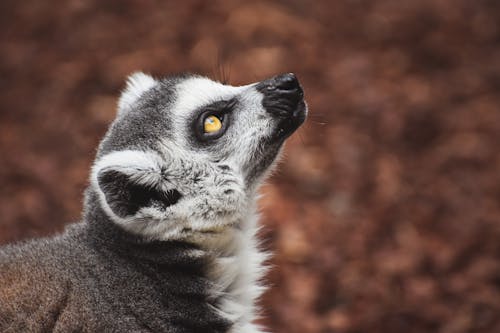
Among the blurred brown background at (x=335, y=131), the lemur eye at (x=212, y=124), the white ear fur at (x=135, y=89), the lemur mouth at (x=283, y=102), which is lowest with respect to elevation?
the lemur eye at (x=212, y=124)

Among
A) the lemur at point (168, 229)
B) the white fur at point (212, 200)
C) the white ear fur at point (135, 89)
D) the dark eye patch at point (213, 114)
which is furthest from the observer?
the white ear fur at point (135, 89)

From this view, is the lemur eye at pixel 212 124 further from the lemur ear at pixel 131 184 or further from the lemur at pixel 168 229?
the lemur ear at pixel 131 184

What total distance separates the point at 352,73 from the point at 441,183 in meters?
1.94

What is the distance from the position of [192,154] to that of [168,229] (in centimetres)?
46

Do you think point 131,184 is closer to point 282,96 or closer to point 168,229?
point 168,229

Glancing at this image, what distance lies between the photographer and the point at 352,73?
8492 millimetres

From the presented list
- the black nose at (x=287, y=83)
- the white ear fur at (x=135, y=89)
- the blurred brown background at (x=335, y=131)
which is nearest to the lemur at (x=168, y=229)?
the black nose at (x=287, y=83)

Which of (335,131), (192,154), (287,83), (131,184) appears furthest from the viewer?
(335,131)

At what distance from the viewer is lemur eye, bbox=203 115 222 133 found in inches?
159

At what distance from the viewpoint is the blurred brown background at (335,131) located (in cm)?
636

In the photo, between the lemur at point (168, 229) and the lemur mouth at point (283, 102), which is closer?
the lemur at point (168, 229)

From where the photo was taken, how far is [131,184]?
12.0ft

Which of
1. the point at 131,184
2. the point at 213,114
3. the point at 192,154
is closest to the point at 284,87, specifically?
the point at 213,114

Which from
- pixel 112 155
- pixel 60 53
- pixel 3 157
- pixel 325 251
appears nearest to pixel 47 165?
pixel 3 157
